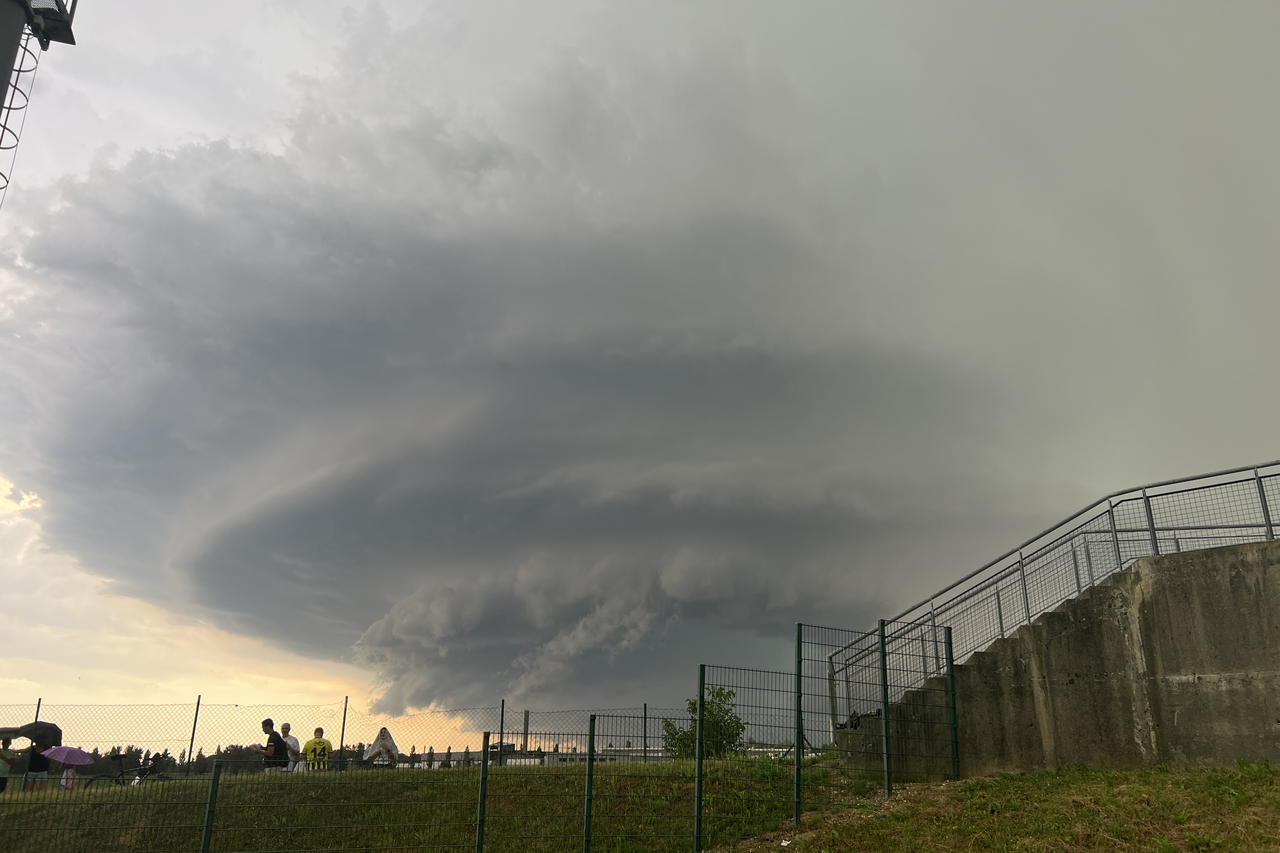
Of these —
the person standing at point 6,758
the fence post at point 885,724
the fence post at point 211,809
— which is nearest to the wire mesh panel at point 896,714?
the fence post at point 885,724

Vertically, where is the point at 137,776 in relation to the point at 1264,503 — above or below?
→ below

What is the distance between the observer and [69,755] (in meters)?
21.7

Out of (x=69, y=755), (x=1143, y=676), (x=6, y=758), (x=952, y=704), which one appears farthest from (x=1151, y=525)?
(x=6, y=758)

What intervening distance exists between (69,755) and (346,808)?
946 cm

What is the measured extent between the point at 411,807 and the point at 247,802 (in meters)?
3.85

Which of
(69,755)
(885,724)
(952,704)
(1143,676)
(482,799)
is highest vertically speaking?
(1143,676)

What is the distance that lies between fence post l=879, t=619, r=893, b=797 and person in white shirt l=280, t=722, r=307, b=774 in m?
13.0

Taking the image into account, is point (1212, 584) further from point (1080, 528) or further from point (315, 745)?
point (315, 745)

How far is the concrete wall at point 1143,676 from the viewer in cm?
1445

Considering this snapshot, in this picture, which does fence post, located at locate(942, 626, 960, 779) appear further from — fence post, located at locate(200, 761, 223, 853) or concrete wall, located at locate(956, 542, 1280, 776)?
fence post, located at locate(200, 761, 223, 853)

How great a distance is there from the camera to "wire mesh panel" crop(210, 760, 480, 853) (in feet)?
51.1

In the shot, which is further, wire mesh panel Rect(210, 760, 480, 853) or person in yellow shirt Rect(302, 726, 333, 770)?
person in yellow shirt Rect(302, 726, 333, 770)

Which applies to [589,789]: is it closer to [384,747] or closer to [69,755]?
[384,747]

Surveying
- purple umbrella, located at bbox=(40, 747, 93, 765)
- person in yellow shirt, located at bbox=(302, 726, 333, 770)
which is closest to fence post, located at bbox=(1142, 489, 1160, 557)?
person in yellow shirt, located at bbox=(302, 726, 333, 770)
